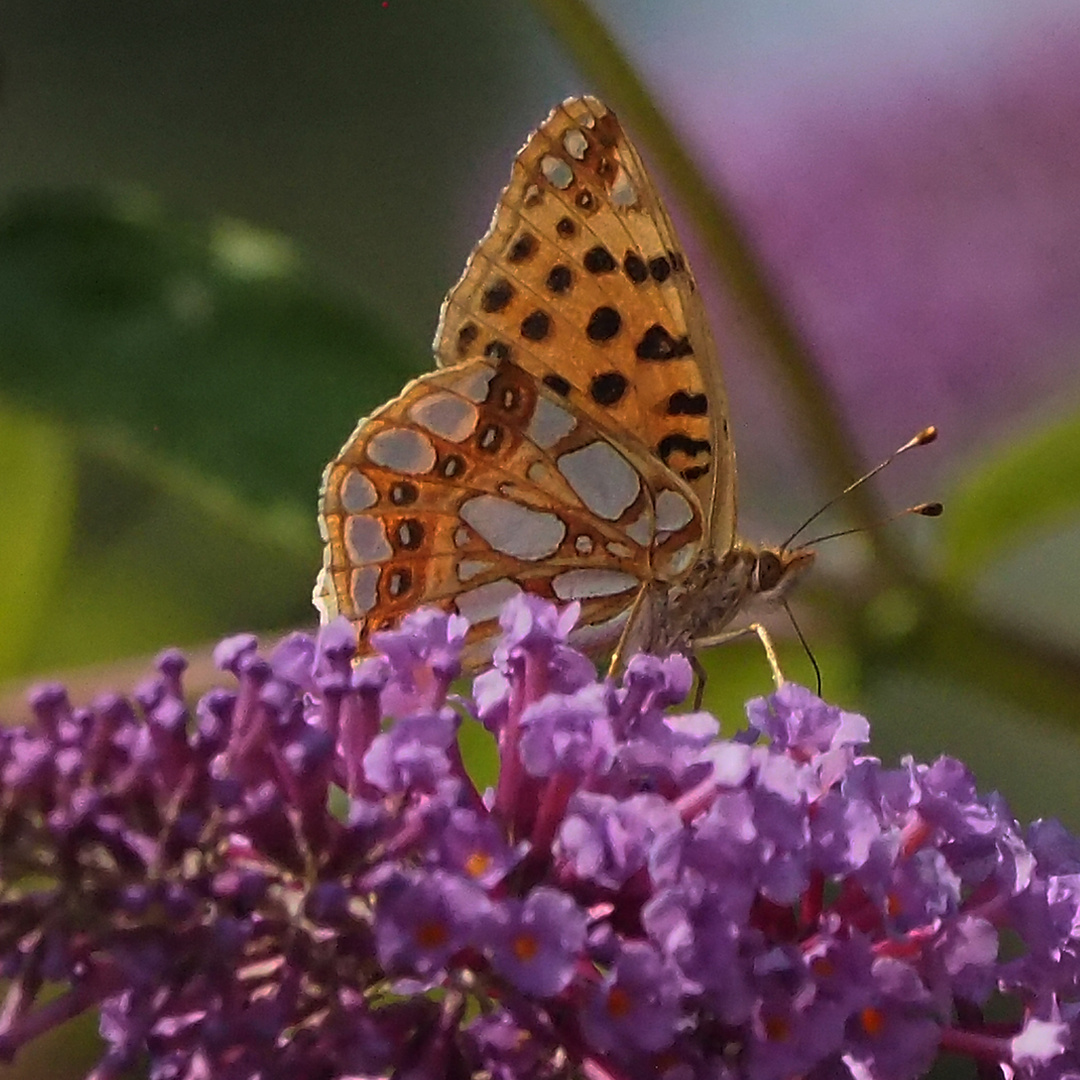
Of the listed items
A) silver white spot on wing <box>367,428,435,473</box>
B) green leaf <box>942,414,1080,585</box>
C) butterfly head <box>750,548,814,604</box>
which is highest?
silver white spot on wing <box>367,428,435,473</box>

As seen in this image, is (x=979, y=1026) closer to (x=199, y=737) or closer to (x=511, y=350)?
(x=199, y=737)

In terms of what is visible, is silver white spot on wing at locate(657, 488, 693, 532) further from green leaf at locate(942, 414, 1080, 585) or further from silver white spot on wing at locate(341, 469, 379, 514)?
green leaf at locate(942, 414, 1080, 585)

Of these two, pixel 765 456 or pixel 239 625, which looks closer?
pixel 239 625

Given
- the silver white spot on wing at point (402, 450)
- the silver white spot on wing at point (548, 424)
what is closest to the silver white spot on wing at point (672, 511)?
the silver white spot on wing at point (548, 424)

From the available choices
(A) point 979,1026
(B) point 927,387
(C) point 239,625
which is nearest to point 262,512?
(C) point 239,625

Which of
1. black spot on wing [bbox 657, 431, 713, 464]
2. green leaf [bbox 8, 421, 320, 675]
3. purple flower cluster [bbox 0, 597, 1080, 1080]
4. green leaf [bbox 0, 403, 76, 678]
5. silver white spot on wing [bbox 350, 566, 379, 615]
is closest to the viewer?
purple flower cluster [bbox 0, 597, 1080, 1080]

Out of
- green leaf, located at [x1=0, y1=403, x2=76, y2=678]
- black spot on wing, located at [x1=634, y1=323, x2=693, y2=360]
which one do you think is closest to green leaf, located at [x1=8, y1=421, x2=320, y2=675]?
green leaf, located at [x1=0, y1=403, x2=76, y2=678]
